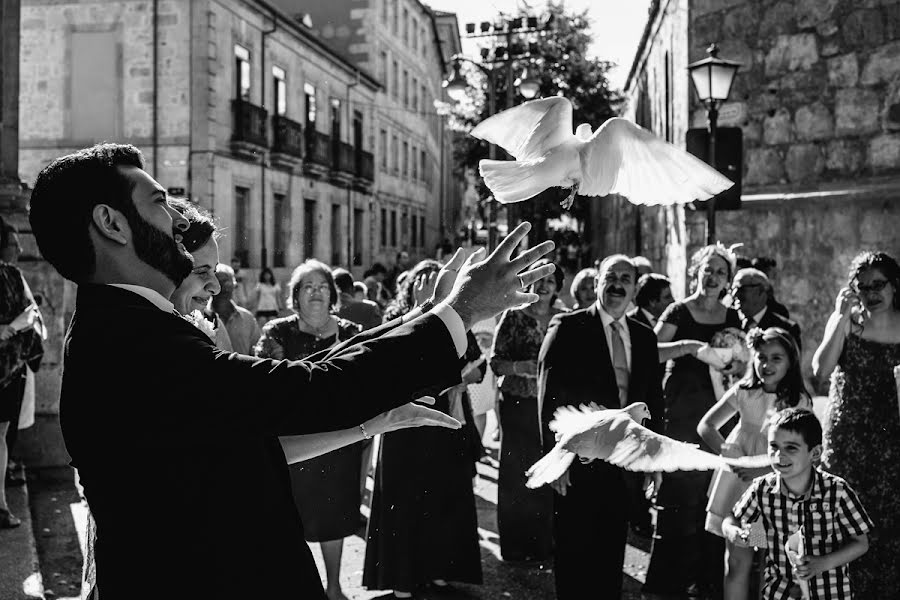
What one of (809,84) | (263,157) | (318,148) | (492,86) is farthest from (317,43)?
(809,84)

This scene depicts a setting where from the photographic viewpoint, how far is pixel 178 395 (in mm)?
1652

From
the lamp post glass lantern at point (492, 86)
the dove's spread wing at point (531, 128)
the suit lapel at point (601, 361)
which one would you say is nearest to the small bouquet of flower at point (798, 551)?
the suit lapel at point (601, 361)

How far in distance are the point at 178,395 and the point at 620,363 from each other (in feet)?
10.6

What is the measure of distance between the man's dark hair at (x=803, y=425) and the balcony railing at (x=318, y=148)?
2587 cm

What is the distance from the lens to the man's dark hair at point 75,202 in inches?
72.1

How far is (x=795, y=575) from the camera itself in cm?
347

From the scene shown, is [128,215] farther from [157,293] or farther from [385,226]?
[385,226]

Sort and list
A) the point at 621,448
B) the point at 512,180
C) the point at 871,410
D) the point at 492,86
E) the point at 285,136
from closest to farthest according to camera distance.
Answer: the point at 512,180 < the point at 621,448 < the point at 871,410 < the point at 492,86 < the point at 285,136

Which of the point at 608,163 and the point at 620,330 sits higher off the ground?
the point at 608,163

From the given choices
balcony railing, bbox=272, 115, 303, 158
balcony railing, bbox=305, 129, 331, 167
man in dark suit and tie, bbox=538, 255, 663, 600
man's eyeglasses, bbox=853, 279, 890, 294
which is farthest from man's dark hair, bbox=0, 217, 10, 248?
balcony railing, bbox=305, 129, 331, 167

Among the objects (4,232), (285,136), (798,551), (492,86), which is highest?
(285,136)

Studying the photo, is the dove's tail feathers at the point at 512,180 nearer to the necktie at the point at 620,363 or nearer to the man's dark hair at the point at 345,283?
the necktie at the point at 620,363

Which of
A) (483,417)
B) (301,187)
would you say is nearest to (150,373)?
(483,417)

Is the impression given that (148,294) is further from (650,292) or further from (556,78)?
(556,78)
